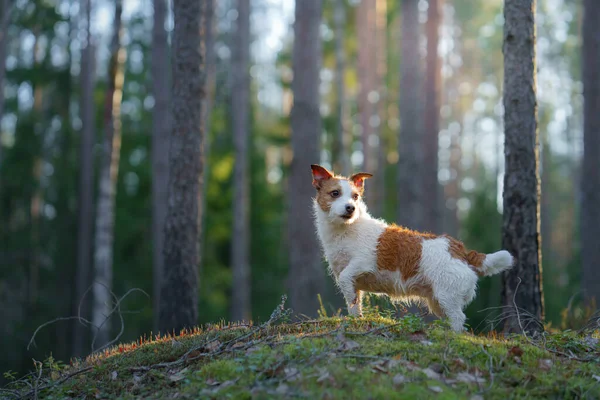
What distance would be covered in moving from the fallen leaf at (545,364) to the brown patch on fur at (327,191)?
2946mm

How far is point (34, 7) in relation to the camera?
24734 mm

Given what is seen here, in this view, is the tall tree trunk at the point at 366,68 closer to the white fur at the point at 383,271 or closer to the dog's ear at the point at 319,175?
the dog's ear at the point at 319,175

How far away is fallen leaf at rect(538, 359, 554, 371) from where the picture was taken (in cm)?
615

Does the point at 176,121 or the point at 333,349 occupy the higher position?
the point at 176,121

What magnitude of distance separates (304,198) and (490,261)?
6964 mm

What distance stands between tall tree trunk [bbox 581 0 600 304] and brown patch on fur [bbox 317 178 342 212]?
9778mm

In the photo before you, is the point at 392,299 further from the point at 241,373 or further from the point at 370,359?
the point at 241,373

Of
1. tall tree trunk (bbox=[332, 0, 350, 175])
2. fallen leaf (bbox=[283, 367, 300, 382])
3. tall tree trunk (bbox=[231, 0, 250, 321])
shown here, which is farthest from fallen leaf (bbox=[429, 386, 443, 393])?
tall tree trunk (bbox=[332, 0, 350, 175])

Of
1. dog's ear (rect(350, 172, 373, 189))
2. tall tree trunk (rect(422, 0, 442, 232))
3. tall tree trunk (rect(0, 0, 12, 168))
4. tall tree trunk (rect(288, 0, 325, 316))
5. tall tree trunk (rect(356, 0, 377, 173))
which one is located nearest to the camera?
dog's ear (rect(350, 172, 373, 189))

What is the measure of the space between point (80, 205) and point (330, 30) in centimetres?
1521

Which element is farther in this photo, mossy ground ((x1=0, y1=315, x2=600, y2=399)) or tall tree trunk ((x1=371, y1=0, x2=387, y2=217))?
tall tree trunk ((x1=371, y1=0, x2=387, y2=217))

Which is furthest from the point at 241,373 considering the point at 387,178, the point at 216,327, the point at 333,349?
the point at 387,178

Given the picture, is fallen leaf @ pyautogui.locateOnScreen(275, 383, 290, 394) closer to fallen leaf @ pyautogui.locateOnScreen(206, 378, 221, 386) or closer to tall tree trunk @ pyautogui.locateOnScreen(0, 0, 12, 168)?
fallen leaf @ pyautogui.locateOnScreen(206, 378, 221, 386)

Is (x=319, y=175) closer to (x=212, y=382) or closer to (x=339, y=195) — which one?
(x=339, y=195)
